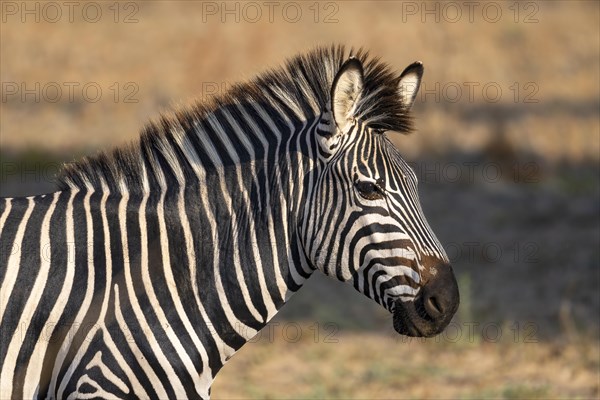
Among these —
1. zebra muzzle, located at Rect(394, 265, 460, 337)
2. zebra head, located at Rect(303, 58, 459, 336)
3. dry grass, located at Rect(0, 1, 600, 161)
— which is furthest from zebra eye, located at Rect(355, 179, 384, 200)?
dry grass, located at Rect(0, 1, 600, 161)

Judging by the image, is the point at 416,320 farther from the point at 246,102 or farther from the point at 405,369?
the point at 405,369

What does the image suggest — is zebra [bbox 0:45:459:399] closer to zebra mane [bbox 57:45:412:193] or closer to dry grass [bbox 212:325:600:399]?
zebra mane [bbox 57:45:412:193]

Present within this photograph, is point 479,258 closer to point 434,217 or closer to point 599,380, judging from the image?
point 434,217

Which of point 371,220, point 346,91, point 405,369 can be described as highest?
point 346,91

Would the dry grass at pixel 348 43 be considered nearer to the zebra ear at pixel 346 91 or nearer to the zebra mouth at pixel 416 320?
the zebra ear at pixel 346 91

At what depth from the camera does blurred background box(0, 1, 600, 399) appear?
29.0 feet

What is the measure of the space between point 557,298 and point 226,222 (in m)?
6.54

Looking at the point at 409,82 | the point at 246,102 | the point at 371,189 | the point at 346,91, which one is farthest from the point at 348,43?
the point at 371,189

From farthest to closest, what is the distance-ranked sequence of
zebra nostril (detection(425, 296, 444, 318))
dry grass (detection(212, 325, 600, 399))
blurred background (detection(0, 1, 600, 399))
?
blurred background (detection(0, 1, 600, 399))
dry grass (detection(212, 325, 600, 399))
zebra nostril (detection(425, 296, 444, 318))

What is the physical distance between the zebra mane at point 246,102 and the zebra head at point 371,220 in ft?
0.07

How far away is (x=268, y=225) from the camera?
4.63 meters

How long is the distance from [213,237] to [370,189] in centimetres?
83

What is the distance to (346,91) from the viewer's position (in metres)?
4.47

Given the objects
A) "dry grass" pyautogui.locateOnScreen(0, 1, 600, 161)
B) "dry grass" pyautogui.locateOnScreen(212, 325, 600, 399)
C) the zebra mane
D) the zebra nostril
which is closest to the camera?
the zebra nostril
